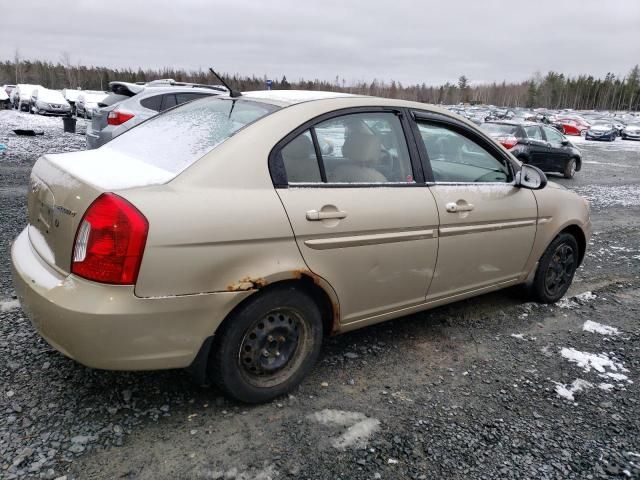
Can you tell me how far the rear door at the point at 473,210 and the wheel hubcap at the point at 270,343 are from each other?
110 cm

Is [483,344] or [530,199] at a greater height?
[530,199]

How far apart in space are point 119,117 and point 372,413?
27.2 ft

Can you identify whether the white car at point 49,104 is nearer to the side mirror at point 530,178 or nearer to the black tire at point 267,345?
the side mirror at point 530,178

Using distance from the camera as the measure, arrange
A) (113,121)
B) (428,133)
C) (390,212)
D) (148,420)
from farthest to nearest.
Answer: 1. (113,121)
2. (428,133)
3. (390,212)
4. (148,420)

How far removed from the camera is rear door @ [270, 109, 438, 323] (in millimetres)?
2758

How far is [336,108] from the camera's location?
3.08 meters

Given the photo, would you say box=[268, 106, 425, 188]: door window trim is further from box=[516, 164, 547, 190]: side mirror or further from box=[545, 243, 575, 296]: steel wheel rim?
box=[545, 243, 575, 296]: steel wheel rim

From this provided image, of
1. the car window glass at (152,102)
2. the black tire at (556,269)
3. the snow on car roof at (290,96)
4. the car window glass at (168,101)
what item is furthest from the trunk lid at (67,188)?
the car window glass at (168,101)

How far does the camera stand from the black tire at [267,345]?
2584 millimetres

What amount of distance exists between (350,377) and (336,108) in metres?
1.64

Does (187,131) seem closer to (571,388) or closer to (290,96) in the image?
(290,96)

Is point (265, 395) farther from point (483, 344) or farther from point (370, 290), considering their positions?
point (483, 344)

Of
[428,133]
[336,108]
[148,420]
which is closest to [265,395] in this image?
[148,420]

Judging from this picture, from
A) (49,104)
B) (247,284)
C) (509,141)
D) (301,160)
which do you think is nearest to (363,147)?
(301,160)
